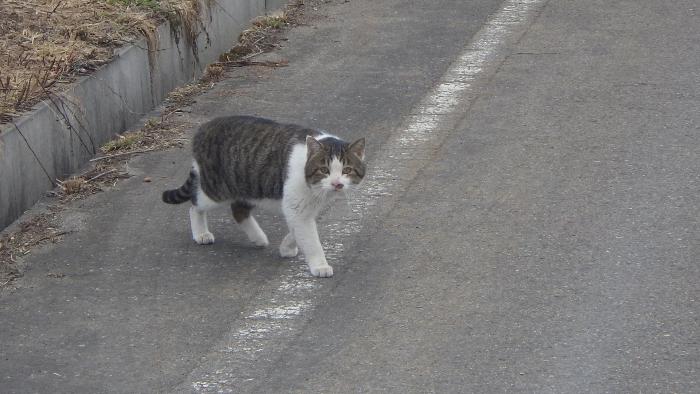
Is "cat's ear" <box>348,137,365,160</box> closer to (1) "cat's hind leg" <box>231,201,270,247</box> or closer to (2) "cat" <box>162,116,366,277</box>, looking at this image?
(2) "cat" <box>162,116,366,277</box>

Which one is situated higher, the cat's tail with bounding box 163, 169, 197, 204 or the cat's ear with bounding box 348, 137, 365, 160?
the cat's ear with bounding box 348, 137, 365, 160

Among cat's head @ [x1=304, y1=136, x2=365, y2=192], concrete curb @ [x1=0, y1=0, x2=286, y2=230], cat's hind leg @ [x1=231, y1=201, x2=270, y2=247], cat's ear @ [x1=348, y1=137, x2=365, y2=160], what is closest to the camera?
cat's head @ [x1=304, y1=136, x2=365, y2=192]

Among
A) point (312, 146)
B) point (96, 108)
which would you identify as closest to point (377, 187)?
point (312, 146)

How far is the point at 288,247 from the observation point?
565cm

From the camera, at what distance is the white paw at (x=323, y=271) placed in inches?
212

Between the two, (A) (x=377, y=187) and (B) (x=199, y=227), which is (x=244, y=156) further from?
(A) (x=377, y=187)

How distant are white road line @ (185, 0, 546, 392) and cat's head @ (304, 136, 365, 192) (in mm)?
417

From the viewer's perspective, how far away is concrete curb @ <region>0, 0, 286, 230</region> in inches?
236

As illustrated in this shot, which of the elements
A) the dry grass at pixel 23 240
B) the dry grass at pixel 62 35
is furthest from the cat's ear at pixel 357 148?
the dry grass at pixel 62 35

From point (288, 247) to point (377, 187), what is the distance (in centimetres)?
88

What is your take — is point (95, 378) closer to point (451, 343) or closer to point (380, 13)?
point (451, 343)

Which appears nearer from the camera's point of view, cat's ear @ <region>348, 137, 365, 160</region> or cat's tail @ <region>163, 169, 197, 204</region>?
cat's ear @ <region>348, 137, 365, 160</region>

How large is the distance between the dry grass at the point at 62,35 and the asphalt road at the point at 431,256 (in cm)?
61

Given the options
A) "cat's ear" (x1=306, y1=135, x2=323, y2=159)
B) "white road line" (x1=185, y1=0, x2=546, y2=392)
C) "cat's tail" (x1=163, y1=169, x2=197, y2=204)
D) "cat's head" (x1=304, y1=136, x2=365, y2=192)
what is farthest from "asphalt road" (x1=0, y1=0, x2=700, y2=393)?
"cat's ear" (x1=306, y1=135, x2=323, y2=159)
